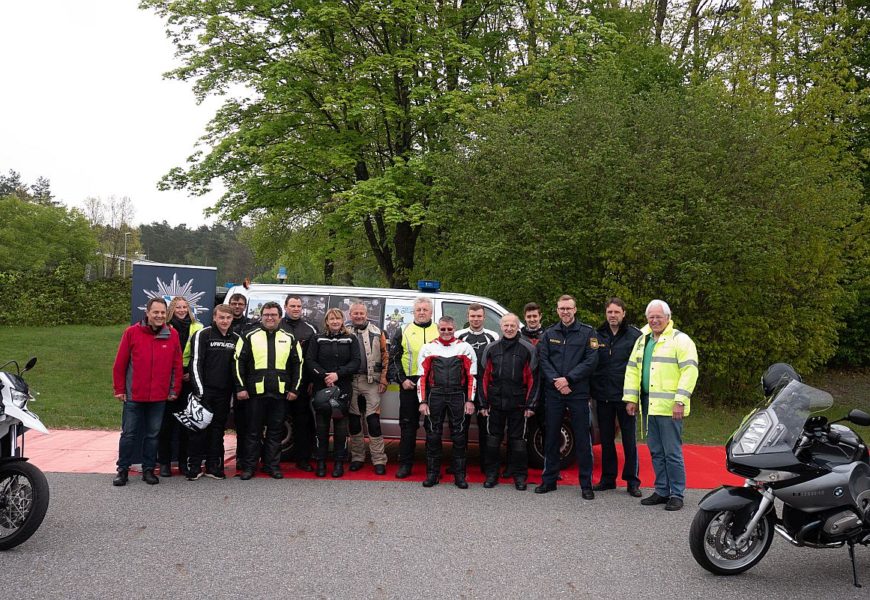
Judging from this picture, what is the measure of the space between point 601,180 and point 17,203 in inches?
2124

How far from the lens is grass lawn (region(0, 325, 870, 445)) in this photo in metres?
11.3

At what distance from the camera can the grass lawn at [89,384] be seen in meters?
11.3

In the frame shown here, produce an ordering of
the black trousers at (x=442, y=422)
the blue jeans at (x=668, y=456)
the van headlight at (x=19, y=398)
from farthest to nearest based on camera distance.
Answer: the black trousers at (x=442, y=422)
the blue jeans at (x=668, y=456)
the van headlight at (x=19, y=398)

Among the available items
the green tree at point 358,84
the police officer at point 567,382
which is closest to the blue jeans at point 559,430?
the police officer at point 567,382

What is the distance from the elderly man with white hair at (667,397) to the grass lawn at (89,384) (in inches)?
165

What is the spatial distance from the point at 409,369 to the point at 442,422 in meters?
0.66

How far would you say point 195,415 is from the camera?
24.1ft

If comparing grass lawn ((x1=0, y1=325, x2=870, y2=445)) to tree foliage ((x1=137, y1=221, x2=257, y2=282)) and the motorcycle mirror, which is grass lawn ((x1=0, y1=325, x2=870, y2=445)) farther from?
tree foliage ((x1=137, y1=221, x2=257, y2=282))

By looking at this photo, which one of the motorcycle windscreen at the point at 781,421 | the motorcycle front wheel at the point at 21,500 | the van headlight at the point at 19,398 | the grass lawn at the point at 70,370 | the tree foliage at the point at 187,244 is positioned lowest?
the grass lawn at the point at 70,370

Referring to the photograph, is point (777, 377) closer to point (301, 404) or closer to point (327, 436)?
point (327, 436)

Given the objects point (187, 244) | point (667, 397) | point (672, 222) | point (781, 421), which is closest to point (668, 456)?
point (667, 397)

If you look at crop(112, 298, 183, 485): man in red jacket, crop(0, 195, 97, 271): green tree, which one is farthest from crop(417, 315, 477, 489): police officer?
crop(0, 195, 97, 271): green tree

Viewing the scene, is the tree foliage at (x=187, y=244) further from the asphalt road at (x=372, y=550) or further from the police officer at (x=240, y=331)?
the asphalt road at (x=372, y=550)

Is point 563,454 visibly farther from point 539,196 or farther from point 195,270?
point 195,270
